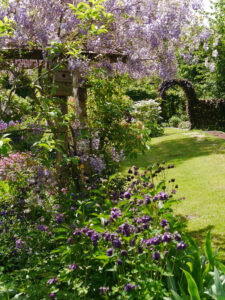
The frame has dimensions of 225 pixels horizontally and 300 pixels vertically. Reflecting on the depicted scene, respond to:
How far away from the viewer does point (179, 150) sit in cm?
1112

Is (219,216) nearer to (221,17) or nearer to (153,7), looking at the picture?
(153,7)

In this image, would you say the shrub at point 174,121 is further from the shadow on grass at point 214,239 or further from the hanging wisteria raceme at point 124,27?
the shadow on grass at point 214,239

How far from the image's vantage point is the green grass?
4867 mm

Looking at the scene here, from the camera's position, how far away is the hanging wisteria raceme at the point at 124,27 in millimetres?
4730

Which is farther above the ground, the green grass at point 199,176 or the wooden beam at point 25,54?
the wooden beam at point 25,54

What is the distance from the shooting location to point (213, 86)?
19422mm

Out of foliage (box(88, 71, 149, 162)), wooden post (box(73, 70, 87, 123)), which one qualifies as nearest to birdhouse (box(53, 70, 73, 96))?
wooden post (box(73, 70, 87, 123))

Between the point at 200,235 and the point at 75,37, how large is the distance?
3607mm

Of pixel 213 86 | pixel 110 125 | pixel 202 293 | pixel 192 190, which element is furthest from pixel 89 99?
pixel 213 86

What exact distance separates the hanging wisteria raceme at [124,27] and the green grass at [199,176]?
2.07 meters

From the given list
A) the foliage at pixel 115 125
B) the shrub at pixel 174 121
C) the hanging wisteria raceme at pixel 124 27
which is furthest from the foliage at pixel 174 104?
the foliage at pixel 115 125

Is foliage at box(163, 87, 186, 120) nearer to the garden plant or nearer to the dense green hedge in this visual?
the dense green hedge

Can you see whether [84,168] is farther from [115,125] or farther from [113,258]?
[113,258]

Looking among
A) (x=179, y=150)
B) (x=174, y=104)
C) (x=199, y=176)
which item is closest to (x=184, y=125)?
A: (x=174, y=104)
